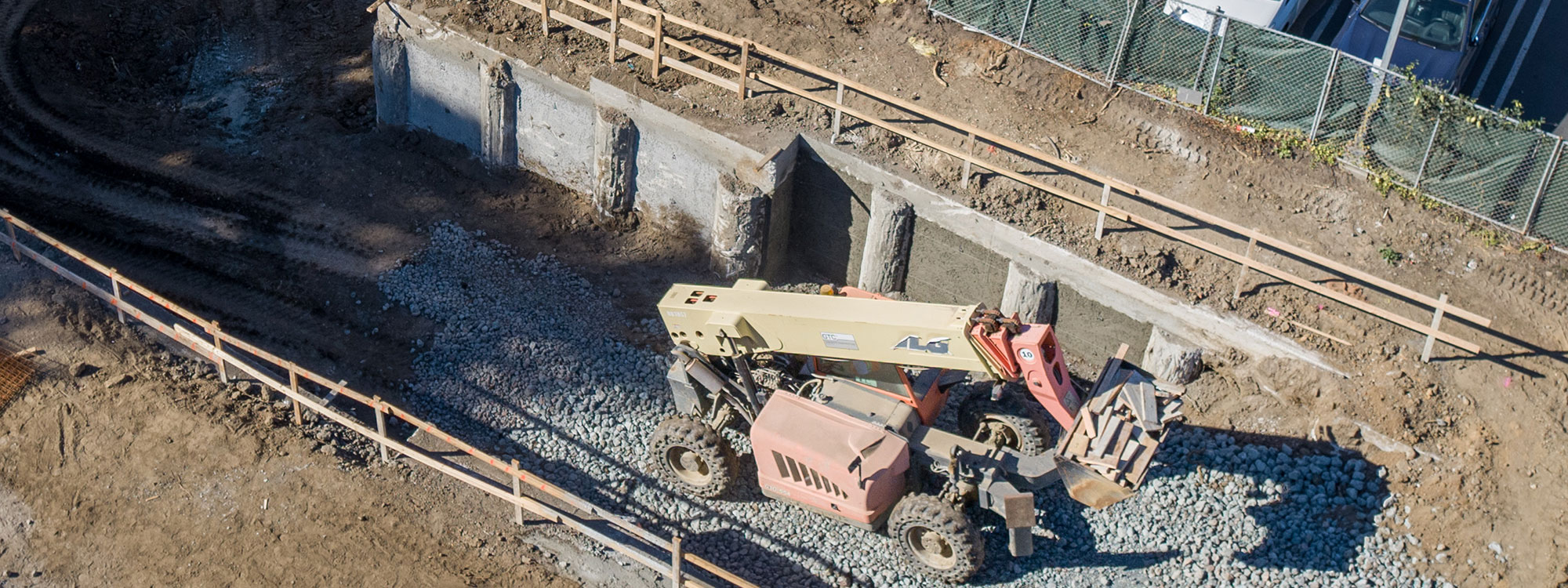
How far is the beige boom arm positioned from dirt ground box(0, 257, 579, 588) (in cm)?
330

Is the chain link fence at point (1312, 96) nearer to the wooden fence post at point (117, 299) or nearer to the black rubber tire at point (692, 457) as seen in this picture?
the black rubber tire at point (692, 457)

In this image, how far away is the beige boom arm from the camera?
1309cm

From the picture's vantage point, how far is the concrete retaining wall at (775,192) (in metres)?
16.9

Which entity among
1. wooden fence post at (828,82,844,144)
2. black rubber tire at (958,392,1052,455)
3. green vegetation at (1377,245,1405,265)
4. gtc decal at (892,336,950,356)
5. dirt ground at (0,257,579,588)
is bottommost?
dirt ground at (0,257,579,588)

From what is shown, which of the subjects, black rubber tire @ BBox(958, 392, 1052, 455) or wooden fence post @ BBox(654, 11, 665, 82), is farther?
wooden fence post @ BBox(654, 11, 665, 82)

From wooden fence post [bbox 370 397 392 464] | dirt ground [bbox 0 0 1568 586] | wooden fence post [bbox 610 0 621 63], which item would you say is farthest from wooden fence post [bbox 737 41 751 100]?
wooden fence post [bbox 370 397 392 464]

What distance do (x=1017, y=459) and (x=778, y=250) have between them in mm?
6409

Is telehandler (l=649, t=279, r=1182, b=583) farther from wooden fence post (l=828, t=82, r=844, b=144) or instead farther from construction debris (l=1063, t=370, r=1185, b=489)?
wooden fence post (l=828, t=82, r=844, b=144)

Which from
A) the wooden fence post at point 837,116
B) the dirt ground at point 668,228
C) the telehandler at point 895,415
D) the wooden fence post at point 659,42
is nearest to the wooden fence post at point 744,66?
the dirt ground at point 668,228

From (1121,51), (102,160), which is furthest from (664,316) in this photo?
(102,160)

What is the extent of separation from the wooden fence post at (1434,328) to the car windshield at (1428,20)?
6.04 m

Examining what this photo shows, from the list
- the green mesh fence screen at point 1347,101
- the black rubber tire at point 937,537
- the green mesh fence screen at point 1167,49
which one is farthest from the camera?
the green mesh fence screen at point 1167,49

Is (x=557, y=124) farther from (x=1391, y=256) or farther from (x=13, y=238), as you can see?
(x=1391, y=256)

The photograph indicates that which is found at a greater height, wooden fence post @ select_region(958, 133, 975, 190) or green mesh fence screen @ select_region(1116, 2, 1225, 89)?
green mesh fence screen @ select_region(1116, 2, 1225, 89)
